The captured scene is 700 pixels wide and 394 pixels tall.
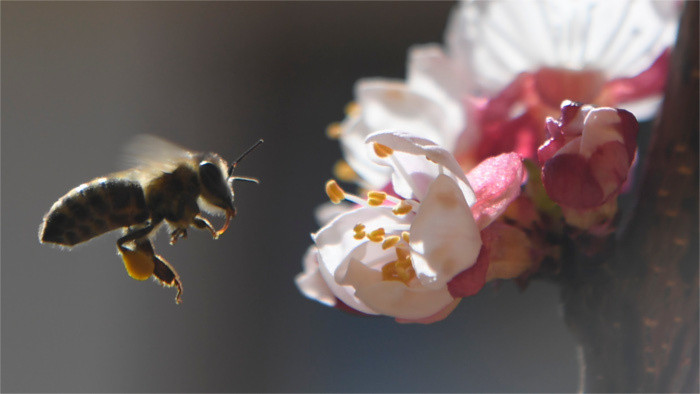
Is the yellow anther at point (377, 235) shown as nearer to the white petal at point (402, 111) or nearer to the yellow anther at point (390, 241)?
the yellow anther at point (390, 241)

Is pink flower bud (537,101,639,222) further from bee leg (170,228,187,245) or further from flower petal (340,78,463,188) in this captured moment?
bee leg (170,228,187,245)

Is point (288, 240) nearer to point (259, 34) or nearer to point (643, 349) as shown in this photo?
point (259, 34)

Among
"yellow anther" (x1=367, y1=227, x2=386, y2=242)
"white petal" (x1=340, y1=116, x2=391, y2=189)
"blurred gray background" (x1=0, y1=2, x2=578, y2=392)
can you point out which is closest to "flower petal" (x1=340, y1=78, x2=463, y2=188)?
"white petal" (x1=340, y1=116, x2=391, y2=189)

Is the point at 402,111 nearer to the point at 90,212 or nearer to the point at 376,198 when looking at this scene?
the point at 376,198

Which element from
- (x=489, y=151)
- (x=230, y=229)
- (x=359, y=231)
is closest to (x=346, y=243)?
(x=359, y=231)

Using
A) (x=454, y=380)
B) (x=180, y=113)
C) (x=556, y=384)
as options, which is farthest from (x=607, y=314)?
(x=180, y=113)

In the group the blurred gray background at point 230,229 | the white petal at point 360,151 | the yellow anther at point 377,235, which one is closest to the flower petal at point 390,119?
the white petal at point 360,151
